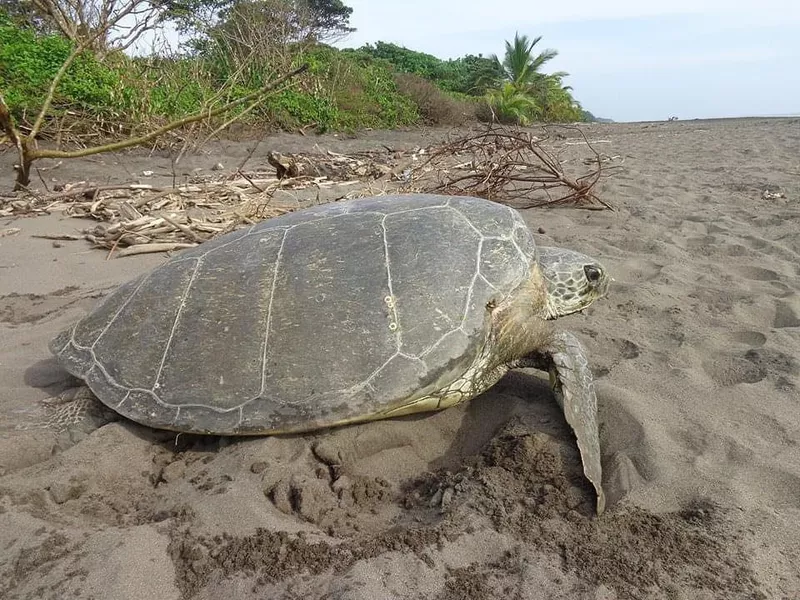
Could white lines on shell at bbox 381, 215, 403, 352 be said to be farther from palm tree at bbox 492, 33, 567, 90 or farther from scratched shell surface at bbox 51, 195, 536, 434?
palm tree at bbox 492, 33, 567, 90

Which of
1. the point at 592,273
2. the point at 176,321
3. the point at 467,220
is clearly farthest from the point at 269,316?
the point at 592,273

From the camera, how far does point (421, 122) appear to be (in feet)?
60.0

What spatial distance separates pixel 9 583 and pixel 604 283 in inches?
98.2

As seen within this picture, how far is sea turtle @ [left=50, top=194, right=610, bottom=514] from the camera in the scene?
199cm

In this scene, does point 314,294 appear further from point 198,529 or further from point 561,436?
point 561,436

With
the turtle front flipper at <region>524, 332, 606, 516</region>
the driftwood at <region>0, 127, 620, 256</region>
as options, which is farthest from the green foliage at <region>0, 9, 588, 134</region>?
the turtle front flipper at <region>524, 332, 606, 516</region>

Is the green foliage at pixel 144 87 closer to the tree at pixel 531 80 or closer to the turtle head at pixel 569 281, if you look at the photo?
the turtle head at pixel 569 281

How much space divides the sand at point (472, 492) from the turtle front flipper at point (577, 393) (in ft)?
0.26

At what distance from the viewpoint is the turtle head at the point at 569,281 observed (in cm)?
252

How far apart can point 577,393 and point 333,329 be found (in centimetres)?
95

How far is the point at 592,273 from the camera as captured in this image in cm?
257

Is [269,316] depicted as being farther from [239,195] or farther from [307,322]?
[239,195]

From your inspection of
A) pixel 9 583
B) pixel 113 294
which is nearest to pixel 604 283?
pixel 113 294

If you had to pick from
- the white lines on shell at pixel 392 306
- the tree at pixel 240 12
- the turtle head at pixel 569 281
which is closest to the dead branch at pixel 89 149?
the white lines on shell at pixel 392 306
